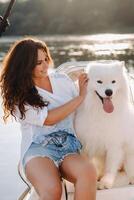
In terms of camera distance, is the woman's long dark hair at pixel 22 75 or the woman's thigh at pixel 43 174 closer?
the woman's thigh at pixel 43 174

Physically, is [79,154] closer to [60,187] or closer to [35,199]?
[60,187]

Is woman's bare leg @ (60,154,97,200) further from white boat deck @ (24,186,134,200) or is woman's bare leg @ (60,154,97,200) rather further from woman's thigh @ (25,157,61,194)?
white boat deck @ (24,186,134,200)

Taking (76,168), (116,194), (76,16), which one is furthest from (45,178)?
→ (76,16)

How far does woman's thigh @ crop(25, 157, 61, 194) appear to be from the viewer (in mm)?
2463

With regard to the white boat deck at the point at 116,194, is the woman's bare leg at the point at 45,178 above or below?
above

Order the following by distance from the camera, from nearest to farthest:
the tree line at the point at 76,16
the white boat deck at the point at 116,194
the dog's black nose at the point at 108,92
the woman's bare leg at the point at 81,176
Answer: the woman's bare leg at the point at 81,176 < the dog's black nose at the point at 108,92 < the white boat deck at the point at 116,194 < the tree line at the point at 76,16

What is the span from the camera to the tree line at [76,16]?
1347 inches

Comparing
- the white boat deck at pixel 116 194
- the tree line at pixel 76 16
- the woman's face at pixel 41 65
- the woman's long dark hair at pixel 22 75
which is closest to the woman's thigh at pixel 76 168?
the white boat deck at pixel 116 194

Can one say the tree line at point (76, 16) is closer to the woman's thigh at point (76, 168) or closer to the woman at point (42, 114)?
the woman at point (42, 114)

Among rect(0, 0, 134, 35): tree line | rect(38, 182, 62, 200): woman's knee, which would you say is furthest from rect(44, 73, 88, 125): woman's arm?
rect(0, 0, 134, 35): tree line

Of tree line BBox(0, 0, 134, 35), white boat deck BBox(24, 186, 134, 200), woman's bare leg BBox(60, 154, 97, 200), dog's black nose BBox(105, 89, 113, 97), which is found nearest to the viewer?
woman's bare leg BBox(60, 154, 97, 200)

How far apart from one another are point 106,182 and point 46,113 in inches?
17.7

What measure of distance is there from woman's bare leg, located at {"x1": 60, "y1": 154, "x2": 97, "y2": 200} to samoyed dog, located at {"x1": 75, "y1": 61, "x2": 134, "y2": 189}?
23cm

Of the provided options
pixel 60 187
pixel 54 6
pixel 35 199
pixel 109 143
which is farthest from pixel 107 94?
pixel 54 6
